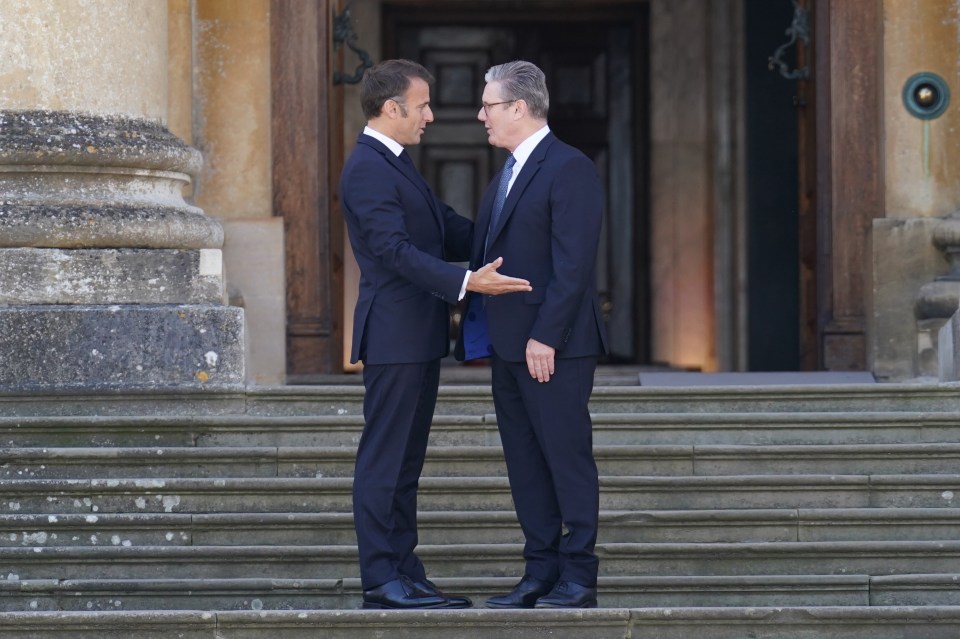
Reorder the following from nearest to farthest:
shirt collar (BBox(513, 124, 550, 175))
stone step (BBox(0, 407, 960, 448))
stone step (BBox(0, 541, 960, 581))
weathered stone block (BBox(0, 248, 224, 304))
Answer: shirt collar (BBox(513, 124, 550, 175)), stone step (BBox(0, 541, 960, 581)), stone step (BBox(0, 407, 960, 448)), weathered stone block (BBox(0, 248, 224, 304))

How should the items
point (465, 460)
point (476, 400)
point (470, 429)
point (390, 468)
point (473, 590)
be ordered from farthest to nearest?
1. point (476, 400)
2. point (470, 429)
3. point (465, 460)
4. point (473, 590)
5. point (390, 468)

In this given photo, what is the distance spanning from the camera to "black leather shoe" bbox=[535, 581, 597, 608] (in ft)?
17.8

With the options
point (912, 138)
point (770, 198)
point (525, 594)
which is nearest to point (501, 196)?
point (525, 594)

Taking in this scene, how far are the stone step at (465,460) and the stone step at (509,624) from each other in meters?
1.24

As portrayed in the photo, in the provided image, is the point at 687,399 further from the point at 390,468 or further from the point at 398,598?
the point at 398,598

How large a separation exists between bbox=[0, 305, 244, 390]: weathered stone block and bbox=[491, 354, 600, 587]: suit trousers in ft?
6.67

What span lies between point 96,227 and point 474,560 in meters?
2.42

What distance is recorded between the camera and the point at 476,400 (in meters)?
7.22

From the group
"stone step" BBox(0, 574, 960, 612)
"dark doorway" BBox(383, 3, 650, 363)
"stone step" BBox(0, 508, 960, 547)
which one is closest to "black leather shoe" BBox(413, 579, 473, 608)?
"stone step" BBox(0, 574, 960, 612)

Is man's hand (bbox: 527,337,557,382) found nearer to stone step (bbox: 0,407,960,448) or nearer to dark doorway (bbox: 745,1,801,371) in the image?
stone step (bbox: 0,407,960,448)

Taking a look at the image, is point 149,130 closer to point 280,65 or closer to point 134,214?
point 134,214

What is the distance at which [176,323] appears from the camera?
7.35 meters

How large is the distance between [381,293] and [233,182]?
150 inches

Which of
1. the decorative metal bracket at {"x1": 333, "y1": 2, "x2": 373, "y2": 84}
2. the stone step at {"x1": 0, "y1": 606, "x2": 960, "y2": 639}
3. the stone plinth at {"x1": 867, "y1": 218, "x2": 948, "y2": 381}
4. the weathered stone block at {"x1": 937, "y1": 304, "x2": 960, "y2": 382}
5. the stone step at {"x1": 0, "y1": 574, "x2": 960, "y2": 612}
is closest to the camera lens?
the stone step at {"x1": 0, "y1": 606, "x2": 960, "y2": 639}
